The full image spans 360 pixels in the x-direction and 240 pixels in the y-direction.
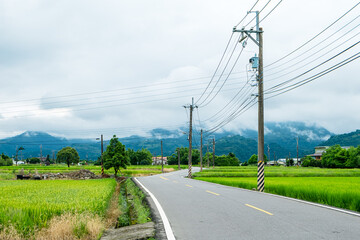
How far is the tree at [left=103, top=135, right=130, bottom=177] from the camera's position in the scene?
53750 millimetres

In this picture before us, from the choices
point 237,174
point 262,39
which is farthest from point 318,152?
point 262,39

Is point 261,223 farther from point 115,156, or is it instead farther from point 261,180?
point 115,156

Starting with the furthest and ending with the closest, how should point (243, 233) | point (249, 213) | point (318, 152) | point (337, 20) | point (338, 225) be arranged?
point (318, 152)
point (337, 20)
point (249, 213)
point (338, 225)
point (243, 233)

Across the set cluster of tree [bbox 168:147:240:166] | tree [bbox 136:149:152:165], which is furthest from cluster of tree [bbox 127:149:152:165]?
cluster of tree [bbox 168:147:240:166]

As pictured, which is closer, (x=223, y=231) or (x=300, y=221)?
(x=223, y=231)

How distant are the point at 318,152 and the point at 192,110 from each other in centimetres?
14845

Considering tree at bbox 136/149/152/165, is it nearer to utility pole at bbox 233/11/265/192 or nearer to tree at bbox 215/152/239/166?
tree at bbox 215/152/239/166

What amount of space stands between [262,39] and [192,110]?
90.9 ft

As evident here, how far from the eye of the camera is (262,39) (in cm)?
2150

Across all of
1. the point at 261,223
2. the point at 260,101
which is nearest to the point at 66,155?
the point at 260,101

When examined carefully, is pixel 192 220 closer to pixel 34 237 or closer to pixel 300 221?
pixel 300 221

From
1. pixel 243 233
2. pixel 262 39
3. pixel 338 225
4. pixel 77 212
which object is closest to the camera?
pixel 243 233

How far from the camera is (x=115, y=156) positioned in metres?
53.7

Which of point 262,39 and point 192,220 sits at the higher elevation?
point 262,39
